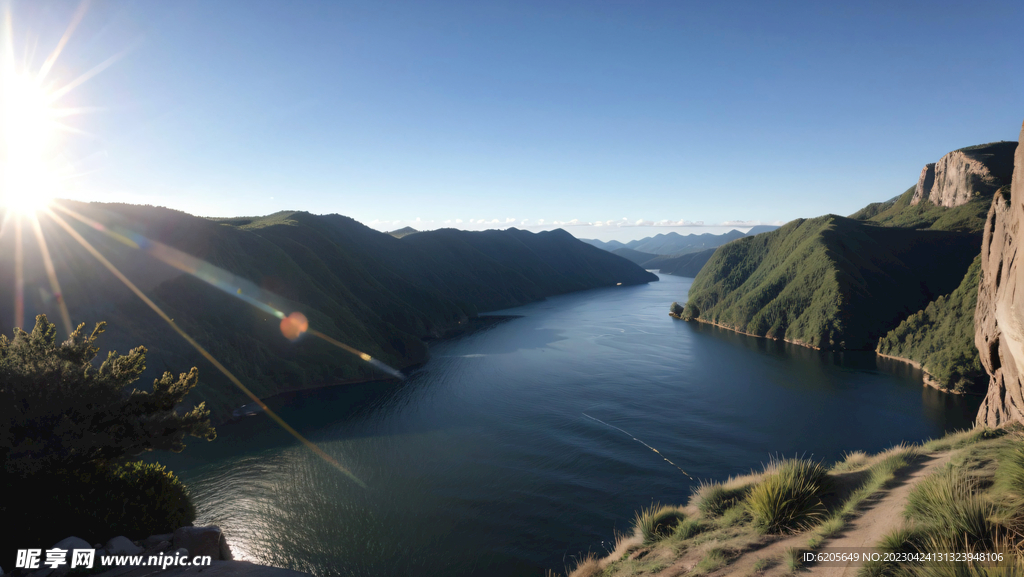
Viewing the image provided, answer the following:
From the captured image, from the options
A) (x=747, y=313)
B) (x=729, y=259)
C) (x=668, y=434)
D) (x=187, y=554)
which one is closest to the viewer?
(x=187, y=554)

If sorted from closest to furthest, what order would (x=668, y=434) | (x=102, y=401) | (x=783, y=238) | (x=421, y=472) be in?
(x=102, y=401)
(x=421, y=472)
(x=668, y=434)
(x=783, y=238)

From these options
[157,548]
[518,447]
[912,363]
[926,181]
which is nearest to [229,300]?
[518,447]

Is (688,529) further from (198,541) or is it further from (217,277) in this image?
(217,277)

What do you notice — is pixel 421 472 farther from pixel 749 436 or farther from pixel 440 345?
pixel 440 345

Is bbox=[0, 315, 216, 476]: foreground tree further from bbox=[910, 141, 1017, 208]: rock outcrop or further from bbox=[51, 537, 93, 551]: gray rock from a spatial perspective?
bbox=[910, 141, 1017, 208]: rock outcrop

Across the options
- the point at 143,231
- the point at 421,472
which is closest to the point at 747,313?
the point at 421,472

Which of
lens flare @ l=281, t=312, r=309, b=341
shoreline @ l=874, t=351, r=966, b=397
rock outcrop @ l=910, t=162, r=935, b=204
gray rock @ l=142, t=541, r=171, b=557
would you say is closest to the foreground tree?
gray rock @ l=142, t=541, r=171, b=557

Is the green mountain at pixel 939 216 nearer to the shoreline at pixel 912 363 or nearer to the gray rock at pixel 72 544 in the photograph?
the shoreline at pixel 912 363
